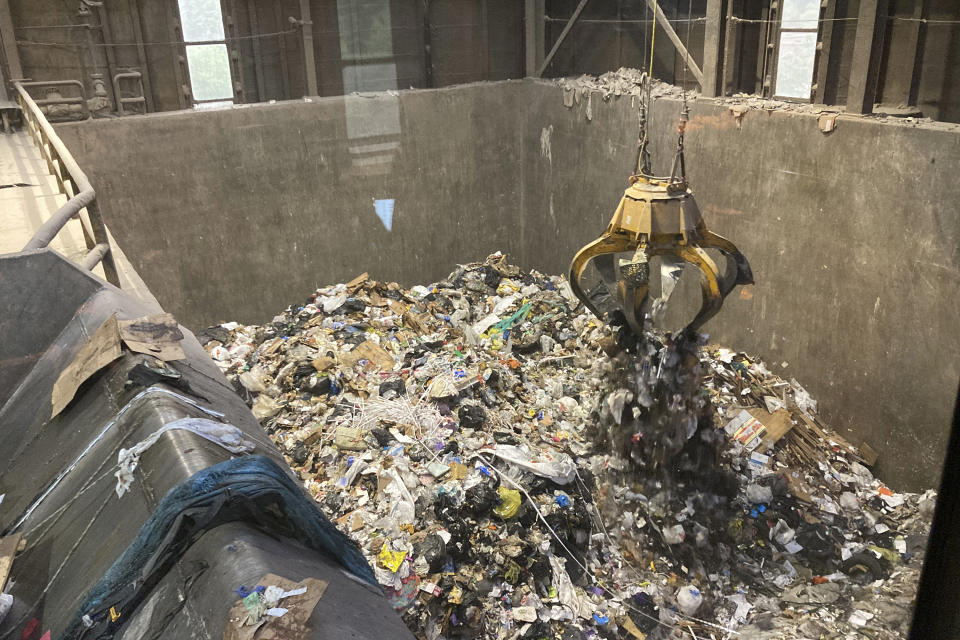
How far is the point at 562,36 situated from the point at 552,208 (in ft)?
8.35

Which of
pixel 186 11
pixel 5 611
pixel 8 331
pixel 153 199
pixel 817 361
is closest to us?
pixel 5 611

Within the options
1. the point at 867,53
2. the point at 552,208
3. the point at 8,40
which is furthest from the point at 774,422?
the point at 8,40

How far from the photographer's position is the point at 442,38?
38.6ft

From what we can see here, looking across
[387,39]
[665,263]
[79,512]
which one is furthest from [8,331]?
[387,39]

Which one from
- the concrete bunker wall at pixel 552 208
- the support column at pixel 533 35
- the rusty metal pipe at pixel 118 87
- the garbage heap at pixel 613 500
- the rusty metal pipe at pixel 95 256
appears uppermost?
the support column at pixel 533 35

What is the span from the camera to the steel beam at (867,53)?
5.99 metres

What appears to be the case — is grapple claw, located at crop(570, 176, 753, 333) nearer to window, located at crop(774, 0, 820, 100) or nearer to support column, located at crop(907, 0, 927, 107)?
support column, located at crop(907, 0, 927, 107)

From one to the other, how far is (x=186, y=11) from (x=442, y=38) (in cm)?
401

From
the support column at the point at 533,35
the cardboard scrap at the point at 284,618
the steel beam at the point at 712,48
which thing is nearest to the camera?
the cardboard scrap at the point at 284,618

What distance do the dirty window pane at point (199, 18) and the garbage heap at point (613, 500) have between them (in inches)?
229

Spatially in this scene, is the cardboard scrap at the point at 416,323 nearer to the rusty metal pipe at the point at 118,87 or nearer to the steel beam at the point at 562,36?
the rusty metal pipe at the point at 118,87

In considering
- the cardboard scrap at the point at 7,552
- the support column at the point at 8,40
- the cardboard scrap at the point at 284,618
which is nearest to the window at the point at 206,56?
the support column at the point at 8,40

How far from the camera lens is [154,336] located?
11.0 ft

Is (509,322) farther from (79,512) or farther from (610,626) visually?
(79,512)
